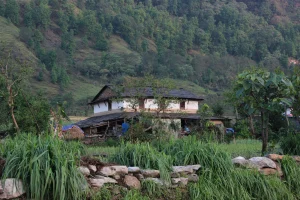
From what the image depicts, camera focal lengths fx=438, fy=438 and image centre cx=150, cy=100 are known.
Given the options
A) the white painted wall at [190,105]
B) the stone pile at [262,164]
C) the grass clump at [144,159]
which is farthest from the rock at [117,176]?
the white painted wall at [190,105]

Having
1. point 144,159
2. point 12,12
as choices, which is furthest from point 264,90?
point 12,12

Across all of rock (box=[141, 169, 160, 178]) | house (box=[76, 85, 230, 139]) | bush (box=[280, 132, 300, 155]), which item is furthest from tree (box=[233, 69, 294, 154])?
house (box=[76, 85, 230, 139])

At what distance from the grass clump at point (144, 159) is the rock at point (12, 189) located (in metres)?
2.21

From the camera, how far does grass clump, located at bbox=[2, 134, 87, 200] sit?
5816 millimetres

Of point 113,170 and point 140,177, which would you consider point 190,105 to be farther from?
point 113,170

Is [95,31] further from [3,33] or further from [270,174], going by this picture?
[270,174]

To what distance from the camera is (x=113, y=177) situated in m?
6.88

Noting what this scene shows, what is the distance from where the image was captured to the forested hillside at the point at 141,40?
85438mm

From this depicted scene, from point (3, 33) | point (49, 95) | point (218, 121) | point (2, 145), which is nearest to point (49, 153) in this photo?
point (2, 145)

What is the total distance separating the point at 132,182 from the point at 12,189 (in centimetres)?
197

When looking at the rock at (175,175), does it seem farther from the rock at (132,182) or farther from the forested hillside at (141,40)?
the forested hillside at (141,40)

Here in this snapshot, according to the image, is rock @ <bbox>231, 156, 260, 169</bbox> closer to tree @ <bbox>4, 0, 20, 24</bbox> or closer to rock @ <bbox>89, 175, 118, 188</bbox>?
rock @ <bbox>89, 175, 118, 188</bbox>

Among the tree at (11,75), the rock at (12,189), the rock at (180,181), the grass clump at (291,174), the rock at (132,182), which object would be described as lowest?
the grass clump at (291,174)

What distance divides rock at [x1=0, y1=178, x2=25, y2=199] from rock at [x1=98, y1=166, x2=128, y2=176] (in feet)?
4.57
